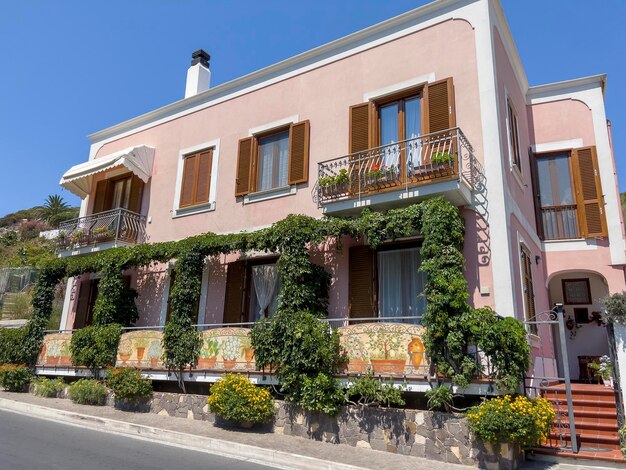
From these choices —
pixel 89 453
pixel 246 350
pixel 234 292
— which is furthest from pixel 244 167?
pixel 89 453

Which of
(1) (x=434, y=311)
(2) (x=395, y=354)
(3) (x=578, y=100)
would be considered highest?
(3) (x=578, y=100)

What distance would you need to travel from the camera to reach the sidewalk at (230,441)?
25.2 feet

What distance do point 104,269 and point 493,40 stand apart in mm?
12543

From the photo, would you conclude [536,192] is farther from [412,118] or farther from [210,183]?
[210,183]

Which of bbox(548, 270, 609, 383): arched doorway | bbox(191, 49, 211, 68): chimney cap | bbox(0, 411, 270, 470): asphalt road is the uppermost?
bbox(191, 49, 211, 68): chimney cap

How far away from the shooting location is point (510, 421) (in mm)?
7105

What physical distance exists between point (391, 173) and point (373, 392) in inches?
186

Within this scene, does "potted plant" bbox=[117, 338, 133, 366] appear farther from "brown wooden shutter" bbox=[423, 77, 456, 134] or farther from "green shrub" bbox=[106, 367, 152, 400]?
"brown wooden shutter" bbox=[423, 77, 456, 134]

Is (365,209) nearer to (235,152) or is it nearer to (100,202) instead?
(235,152)

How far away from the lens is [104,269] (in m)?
14.7

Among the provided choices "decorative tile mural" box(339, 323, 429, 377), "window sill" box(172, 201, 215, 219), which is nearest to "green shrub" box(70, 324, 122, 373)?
"window sill" box(172, 201, 215, 219)

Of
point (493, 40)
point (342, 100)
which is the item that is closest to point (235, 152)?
point (342, 100)

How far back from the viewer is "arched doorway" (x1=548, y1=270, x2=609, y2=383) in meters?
13.4

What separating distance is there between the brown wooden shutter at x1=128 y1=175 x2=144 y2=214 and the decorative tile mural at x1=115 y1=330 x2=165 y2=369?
5026mm
